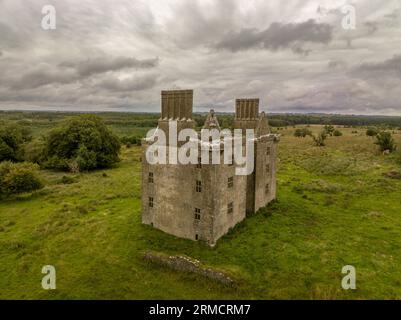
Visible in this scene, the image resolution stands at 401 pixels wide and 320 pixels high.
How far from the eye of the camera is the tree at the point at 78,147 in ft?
201

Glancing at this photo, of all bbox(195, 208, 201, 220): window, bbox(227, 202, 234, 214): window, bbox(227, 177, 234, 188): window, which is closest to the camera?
bbox(195, 208, 201, 220): window

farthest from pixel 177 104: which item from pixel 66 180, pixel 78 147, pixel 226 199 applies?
pixel 78 147

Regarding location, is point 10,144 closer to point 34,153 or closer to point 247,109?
point 34,153

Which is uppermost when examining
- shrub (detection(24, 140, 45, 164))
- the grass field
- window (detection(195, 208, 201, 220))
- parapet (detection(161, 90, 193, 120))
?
parapet (detection(161, 90, 193, 120))

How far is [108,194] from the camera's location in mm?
42781

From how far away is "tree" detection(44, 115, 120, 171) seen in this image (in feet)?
201

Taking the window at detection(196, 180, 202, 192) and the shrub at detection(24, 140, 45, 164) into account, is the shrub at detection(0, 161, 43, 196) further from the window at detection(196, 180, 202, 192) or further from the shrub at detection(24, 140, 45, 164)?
the window at detection(196, 180, 202, 192)

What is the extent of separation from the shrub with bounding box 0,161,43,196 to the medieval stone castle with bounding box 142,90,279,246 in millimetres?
23080

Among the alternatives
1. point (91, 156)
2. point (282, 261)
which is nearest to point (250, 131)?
point (282, 261)

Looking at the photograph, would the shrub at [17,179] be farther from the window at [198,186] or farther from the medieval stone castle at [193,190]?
the window at [198,186]

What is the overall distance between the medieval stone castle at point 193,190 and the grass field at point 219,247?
1.25 m

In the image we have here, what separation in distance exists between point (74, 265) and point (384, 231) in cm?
2871

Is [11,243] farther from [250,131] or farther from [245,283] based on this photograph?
[250,131]

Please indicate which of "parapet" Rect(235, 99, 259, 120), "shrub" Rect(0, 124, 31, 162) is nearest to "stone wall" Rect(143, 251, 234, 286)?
"parapet" Rect(235, 99, 259, 120)
